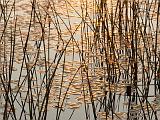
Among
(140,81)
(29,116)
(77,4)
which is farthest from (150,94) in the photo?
(77,4)

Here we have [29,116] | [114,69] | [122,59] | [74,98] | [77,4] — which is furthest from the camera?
[77,4]

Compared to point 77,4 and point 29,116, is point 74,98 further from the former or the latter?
point 77,4

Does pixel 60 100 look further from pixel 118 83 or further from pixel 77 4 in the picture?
pixel 77 4

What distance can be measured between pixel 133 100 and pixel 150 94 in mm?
144

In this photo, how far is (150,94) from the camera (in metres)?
2.38

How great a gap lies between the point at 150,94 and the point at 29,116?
636 millimetres

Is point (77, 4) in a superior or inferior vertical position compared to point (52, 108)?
superior

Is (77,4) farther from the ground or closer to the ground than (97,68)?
farther from the ground

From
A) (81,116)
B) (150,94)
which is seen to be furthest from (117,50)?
(81,116)

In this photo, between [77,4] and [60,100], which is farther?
[77,4]

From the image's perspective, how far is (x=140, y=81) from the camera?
8.08 feet

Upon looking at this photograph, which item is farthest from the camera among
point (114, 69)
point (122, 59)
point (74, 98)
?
point (122, 59)

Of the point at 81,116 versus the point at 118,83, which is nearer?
the point at 81,116

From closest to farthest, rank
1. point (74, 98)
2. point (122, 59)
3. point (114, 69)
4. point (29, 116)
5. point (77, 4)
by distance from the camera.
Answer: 1. point (29, 116)
2. point (74, 98)
3. point (114, 69)
4. point (122, 59)
5. point (77, 4)
